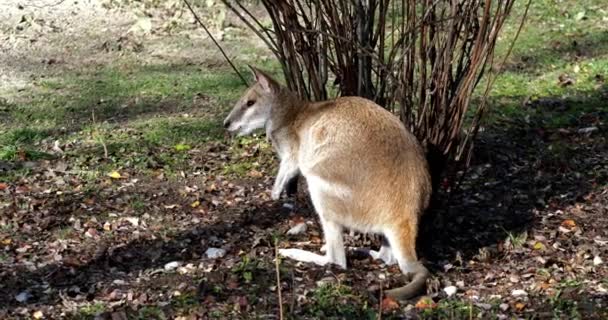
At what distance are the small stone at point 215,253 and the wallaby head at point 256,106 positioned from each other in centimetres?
63

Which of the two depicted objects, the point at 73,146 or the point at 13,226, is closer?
the point at 13,226

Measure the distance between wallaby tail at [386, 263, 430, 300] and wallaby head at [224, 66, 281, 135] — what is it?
118 cm

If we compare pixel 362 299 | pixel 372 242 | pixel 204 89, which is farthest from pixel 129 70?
pixel 362 299

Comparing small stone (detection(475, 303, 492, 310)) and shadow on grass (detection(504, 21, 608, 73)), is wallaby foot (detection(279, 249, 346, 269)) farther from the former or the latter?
shadow on grass (detection(504, 21, 608, 73))

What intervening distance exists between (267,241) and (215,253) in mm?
288

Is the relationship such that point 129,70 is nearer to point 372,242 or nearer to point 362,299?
point 372,242

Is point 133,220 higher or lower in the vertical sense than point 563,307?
lower

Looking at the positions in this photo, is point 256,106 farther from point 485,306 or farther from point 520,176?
point 520,176

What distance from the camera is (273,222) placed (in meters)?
5.62

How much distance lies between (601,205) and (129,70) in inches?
181

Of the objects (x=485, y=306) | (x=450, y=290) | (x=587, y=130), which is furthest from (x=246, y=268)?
(x=587, y=130)

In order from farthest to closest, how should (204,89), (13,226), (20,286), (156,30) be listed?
(156,30) < (204,89) < (13,226) < (20,286)

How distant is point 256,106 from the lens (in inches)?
206

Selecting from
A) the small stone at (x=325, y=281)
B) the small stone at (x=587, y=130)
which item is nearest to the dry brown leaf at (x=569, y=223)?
the small stone at (x=325, y=281)
